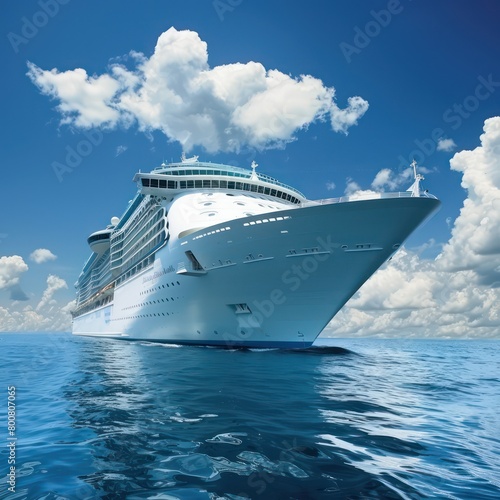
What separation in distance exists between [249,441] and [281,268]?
45.9ft

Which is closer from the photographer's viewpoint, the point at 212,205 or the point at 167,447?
the point at 167,447

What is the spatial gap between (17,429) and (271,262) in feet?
47.7

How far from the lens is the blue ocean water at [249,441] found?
14.5 feet

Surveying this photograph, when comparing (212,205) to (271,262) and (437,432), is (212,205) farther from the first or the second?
(437,432)

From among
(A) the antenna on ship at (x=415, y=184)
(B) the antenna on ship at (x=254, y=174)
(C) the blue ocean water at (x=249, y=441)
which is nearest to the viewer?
(C) the blue ocean water at (x=249, y=441)

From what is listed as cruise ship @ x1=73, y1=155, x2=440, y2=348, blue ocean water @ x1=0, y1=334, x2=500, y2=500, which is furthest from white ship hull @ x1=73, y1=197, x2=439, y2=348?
blue ocean water @ x1=0, y1=334, x2=500, y2=500

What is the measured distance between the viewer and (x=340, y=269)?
19250 mm

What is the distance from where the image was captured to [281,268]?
64.5 ft

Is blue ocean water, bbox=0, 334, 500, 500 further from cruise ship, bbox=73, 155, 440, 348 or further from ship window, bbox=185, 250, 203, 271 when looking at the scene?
ship window, bbox=185, 250, 203, 271

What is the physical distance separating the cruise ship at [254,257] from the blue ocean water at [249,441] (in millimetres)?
8461

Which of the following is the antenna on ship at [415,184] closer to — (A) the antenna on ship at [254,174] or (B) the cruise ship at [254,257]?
(B) the cruise ship at [254,257]

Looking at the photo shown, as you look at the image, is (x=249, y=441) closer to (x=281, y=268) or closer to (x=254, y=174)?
(x=281, y=268)

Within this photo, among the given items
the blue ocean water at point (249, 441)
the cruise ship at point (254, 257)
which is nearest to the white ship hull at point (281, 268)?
the cruise ship at point (254, 257)

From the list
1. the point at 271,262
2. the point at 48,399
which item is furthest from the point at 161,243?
the point at 48,399
